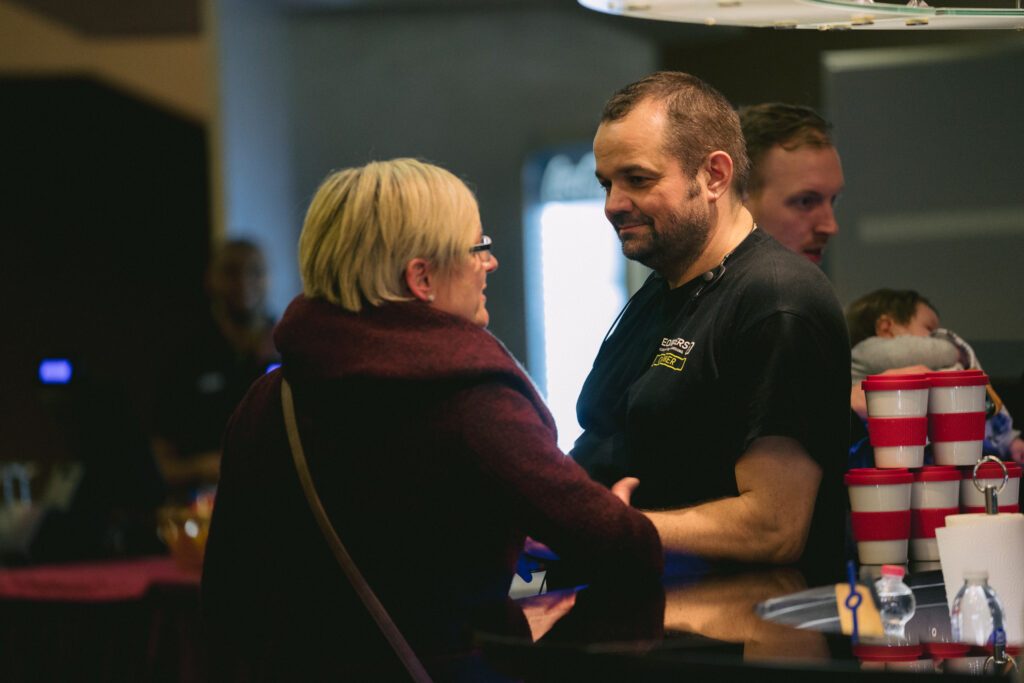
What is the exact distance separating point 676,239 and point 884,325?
0.71 meters

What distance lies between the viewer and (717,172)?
2184mm

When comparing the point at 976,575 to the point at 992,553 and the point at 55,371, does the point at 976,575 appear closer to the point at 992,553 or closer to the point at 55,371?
the point at 992,553

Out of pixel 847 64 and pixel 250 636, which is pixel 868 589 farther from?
pixel 847 64

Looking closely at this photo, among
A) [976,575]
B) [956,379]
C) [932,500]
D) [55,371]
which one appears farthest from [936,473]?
A: [55,371]

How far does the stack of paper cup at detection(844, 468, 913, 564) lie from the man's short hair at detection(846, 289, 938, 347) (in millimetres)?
752

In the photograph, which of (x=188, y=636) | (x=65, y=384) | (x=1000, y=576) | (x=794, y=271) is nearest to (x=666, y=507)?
(x=794, y=271)

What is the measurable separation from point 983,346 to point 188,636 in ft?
6.60

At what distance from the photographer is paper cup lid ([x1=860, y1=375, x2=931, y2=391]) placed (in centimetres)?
201

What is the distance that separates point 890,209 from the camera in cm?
299

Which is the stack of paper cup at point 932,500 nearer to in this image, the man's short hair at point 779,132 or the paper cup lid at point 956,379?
the paper cup lid at point 956,379

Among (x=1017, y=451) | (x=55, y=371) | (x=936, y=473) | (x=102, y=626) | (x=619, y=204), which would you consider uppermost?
(x=619, y=204)

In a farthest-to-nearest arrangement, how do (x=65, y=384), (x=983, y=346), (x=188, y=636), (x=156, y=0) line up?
1. (x=156, y=0)
2. (x=65, y=384)
3. (x=188, y=636)
4. (x=983, y=346)

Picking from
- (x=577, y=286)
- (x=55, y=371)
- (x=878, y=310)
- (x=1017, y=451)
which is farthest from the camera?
(x=577, y=286)

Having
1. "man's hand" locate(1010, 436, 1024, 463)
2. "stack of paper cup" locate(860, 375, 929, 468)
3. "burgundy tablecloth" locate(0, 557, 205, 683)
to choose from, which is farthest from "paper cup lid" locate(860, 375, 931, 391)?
"burgundy tablecloth" locate(0, 557, 205, 683)
